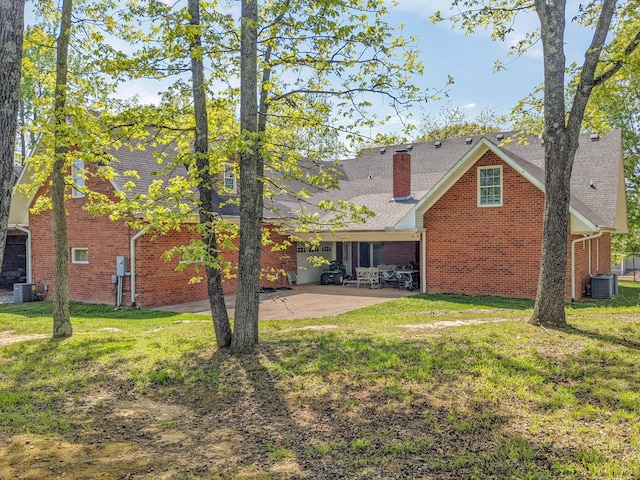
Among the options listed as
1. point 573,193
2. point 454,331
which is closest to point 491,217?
point 573,193

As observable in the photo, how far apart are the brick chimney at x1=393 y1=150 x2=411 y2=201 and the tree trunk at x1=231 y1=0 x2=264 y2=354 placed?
13.1 metres

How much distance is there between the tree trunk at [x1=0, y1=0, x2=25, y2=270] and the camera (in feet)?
10.4

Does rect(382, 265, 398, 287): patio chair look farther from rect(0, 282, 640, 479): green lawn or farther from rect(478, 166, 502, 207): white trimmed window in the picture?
rect(0, 282, 640, 479): green lawn

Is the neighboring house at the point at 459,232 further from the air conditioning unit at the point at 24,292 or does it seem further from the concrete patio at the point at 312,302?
the concrete patio at the point at 312,302

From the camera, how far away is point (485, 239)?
15.6m

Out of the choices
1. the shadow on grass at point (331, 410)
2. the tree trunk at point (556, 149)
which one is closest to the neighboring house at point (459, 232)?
the tree trunk at point (556, 149)

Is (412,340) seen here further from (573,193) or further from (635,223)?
(635,223)

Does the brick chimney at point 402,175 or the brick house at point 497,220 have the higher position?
the brick chimney at point 402,175

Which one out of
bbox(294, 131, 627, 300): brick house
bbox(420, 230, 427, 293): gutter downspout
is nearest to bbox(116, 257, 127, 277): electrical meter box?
bbox(294, 131, 627, 300): brick house

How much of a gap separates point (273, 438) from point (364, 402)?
1116 millimetres

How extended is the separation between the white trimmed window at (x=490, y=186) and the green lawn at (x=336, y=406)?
705 cm

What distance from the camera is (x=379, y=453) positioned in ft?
12.7

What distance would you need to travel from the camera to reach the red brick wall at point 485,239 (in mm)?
14797

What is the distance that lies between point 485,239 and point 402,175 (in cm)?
534
